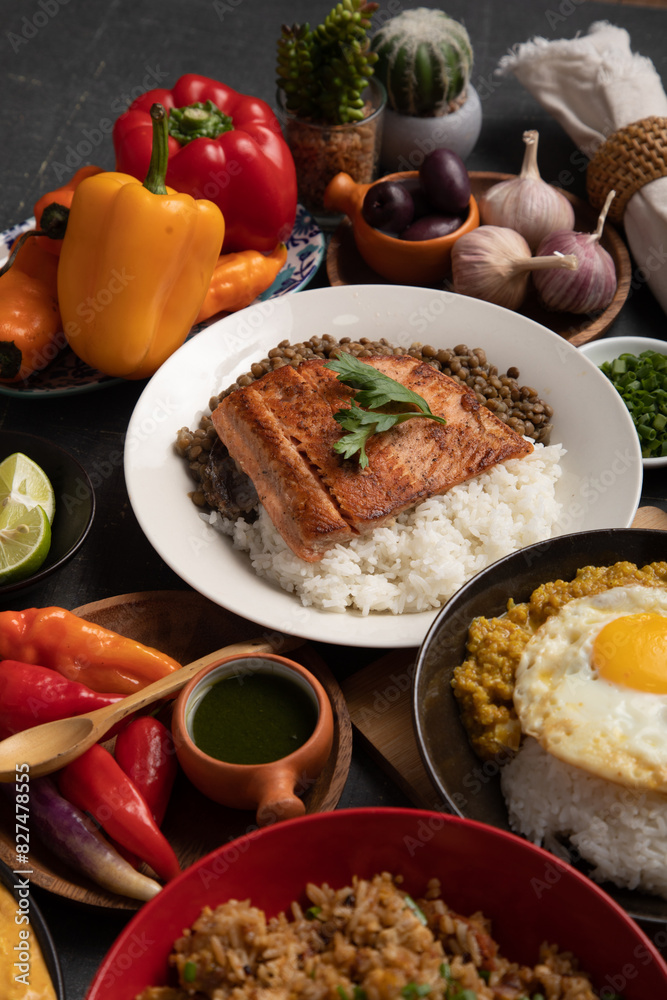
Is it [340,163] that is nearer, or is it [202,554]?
[202,554]

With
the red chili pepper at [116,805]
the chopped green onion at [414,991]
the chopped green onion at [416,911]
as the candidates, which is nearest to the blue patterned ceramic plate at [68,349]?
the red chili pepper at [116,805]

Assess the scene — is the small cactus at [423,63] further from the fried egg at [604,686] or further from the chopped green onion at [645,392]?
the fried egg at [604,686]

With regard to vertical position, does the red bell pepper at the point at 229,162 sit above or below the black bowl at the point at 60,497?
above

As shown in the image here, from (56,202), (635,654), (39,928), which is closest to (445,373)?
(635,654)

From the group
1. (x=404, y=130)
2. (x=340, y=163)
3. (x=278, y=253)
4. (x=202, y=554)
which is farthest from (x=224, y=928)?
(x=404, y=130)

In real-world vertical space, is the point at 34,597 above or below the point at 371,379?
below

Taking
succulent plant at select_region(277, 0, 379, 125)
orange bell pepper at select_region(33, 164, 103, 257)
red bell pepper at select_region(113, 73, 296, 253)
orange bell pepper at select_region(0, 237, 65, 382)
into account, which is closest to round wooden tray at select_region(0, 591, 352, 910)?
orange bell pepper at select_region(0, 237, 65, 382)

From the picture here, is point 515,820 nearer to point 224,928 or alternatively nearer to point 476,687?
point 476,687
